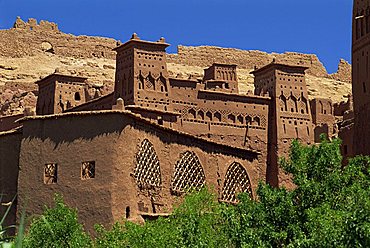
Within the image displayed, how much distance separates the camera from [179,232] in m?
17.3

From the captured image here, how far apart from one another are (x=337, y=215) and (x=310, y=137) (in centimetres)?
1356

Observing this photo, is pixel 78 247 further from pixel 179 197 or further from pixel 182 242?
pixel 179 197

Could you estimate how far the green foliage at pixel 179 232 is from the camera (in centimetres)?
1712

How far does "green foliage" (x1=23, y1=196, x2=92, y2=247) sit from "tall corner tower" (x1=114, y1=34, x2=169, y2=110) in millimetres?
7187

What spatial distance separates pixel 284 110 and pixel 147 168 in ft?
24.4

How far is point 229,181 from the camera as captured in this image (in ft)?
84.0

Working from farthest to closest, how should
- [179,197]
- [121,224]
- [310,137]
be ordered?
1. [310,137]
2. [179,197]
3. [121,224]

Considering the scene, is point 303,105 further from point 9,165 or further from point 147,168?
point 9,165

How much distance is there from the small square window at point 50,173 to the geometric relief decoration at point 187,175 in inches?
120

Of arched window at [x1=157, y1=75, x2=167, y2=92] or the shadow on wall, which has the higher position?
arched window at [x1=157, y1=75, x2=167, y2=92]

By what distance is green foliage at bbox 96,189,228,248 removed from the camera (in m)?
17.1

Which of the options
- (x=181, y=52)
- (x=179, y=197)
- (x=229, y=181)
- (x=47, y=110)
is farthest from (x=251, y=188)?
(x=181, y=52)

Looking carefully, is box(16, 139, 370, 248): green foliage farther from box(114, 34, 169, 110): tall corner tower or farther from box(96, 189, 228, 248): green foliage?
box(114, 34, 169, 110): tall corner tower


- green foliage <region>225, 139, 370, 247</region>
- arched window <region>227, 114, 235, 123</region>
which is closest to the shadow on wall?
arched window <region>227, 114, 235, 123</region>
